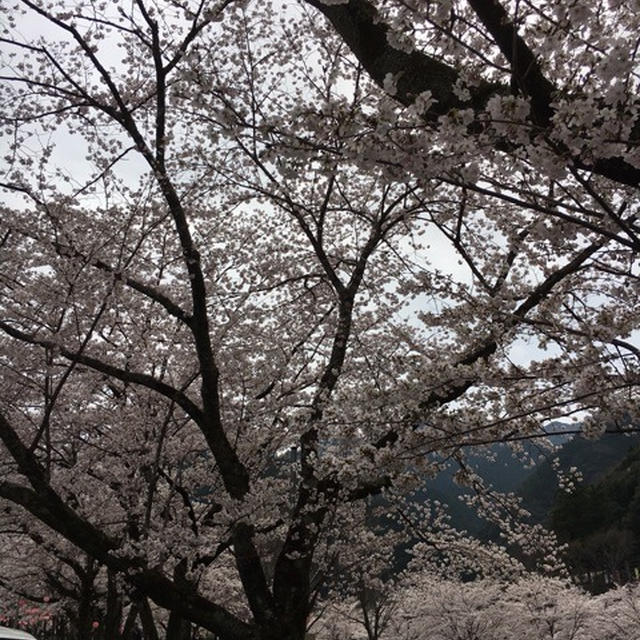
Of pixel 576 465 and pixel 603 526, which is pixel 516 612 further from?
pixel 576 465

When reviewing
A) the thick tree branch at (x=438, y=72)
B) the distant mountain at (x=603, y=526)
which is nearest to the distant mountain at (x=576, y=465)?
the distant mountain at (x=603, y=526)

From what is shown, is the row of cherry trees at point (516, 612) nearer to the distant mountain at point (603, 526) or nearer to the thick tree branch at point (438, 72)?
the thick tree branch at point (438, 72)

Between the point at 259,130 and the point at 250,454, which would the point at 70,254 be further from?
the point at 259,130

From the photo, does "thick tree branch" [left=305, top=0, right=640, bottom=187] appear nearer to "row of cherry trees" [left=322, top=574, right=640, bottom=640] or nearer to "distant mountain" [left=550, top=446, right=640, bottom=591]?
"row of cherry trees" [left=322, top=574, right=640, bottom=640]

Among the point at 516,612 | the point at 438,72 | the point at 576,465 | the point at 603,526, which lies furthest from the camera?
the point at 576,465

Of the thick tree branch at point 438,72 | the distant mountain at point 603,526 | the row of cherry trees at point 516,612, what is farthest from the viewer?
the distant mountain at point 603,526

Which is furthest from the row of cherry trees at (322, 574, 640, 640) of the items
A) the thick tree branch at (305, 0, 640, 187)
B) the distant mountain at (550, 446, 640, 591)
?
the distant mountain at (550, 446, 640, 591)

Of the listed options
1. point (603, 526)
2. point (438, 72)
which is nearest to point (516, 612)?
point (438, 72)

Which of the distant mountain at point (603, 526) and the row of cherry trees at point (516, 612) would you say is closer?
the row of cherry trees at point (516, 612)

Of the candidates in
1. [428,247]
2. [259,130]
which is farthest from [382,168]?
[428,247]

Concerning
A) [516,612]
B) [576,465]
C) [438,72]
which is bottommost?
[516,612]

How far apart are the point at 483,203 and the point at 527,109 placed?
17.3ft

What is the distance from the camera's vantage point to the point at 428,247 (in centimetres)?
859

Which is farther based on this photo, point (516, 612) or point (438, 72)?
point (516, 612)
